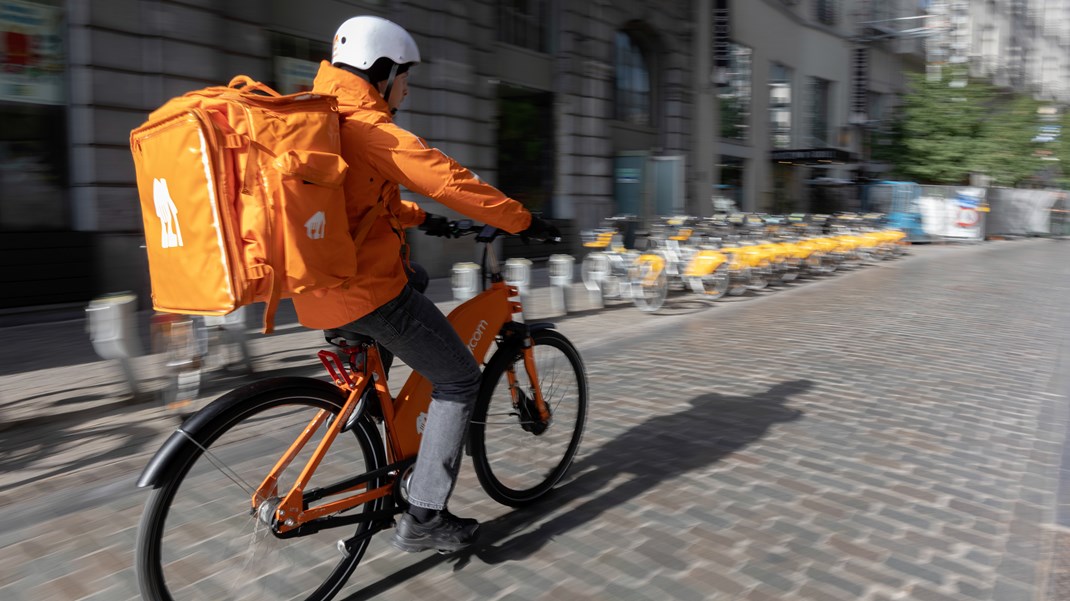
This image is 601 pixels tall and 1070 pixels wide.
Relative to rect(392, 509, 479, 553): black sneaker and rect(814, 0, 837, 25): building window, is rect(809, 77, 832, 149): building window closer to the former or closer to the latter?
rect(814, 0, 837, 25): building window

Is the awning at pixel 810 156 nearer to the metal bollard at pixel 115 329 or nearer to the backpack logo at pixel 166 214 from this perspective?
the metal bollard at pixel 115 329

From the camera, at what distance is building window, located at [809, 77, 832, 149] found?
3069 cm

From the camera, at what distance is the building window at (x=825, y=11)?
3042 cm

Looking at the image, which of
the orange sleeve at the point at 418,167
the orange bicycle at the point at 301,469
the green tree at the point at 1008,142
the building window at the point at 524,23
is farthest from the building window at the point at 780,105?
the orange sleeve at the point at 418,167

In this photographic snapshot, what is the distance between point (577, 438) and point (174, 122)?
7.62 feet

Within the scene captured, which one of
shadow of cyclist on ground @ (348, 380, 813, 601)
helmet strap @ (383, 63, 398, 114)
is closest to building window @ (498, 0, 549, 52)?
shadow of cyclist on ground @ (348, 380, 813, 601)

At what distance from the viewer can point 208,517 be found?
2.36 m

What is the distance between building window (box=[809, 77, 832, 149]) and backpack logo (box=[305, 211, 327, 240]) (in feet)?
100.0

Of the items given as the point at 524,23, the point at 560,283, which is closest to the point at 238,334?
the point at 560,283

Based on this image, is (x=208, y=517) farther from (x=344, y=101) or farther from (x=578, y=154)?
(x=578, y=154)

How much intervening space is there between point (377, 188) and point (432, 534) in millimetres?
1197

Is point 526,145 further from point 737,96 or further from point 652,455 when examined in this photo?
point 652,455

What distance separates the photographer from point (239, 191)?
81.1 inches

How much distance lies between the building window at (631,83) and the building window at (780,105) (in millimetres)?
8317
